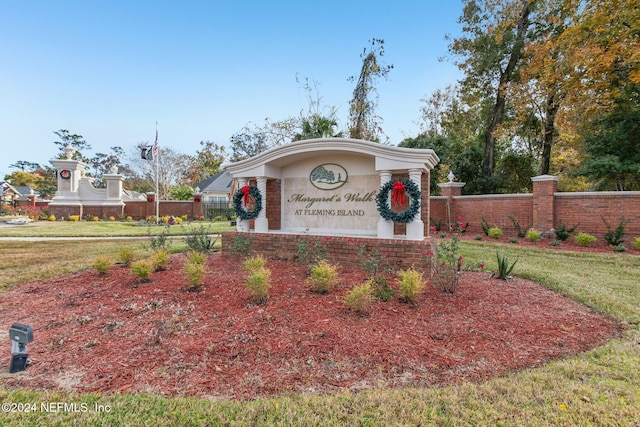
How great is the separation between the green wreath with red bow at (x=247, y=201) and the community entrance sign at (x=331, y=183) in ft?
0.16

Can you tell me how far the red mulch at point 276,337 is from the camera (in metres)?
2.46

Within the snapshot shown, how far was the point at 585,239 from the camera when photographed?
9500 millimetres

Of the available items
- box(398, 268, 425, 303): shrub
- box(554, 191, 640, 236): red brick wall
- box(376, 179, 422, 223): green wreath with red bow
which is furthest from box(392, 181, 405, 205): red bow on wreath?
box(554, 191, 640, 236): red brick wall

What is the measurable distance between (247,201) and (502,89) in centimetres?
1448

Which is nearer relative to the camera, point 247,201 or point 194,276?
point 194,276

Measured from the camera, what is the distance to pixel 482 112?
18.5 m

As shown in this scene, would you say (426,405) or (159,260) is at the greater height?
(159,260)

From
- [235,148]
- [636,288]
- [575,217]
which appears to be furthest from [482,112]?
[235,148]

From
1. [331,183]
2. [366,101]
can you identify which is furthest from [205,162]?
[331,183]

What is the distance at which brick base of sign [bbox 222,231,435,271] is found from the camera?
17.4 feet

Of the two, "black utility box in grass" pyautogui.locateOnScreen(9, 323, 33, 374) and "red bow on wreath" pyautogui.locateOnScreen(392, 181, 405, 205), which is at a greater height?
"red bow on wreath" pyautogui.locateOnScreen(392, 181, 405, 205)

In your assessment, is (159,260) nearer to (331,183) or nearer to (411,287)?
(331,183)

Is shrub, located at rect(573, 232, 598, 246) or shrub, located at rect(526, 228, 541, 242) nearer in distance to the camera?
shrub, located at rect(573, 232, 598, 246)

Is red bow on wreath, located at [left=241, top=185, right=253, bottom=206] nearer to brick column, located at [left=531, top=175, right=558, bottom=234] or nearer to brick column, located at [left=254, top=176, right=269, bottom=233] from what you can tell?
brick column, located at [left=254, top=176, right=269, bottom=233]
